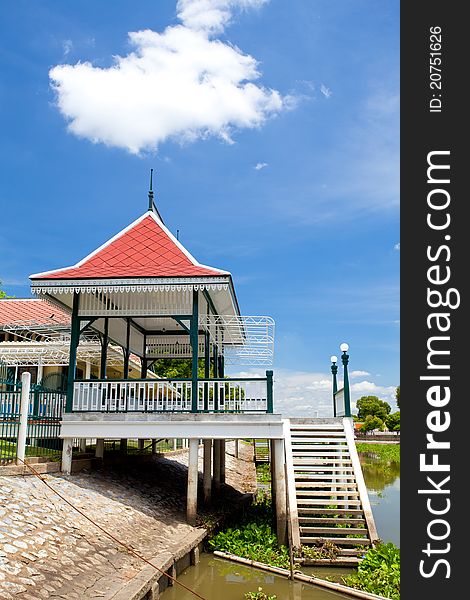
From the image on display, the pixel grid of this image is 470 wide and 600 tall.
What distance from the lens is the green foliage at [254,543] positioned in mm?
9773

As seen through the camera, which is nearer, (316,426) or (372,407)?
(316,426)

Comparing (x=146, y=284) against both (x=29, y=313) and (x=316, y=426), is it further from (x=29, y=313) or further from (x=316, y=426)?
(x=29, y=313)

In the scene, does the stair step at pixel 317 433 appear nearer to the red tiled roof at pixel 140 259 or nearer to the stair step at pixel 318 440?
the stair step at pixel 318 440

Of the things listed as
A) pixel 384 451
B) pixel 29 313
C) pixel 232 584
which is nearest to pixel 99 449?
pixel 232 584

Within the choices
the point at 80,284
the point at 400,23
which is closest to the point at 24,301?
the point at 80,284

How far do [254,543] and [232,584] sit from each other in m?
1.71

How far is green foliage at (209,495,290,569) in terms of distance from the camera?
32.1 ft

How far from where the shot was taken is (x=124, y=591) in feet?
21.6

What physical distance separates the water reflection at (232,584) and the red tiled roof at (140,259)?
5.21 meters

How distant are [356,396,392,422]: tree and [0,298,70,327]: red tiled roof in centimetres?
4910

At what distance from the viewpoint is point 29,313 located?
920 inches

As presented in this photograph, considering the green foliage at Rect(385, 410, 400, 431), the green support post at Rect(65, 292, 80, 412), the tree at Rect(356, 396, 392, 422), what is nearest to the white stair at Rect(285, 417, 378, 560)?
the green support post at Rect(65, 292, 80, 412)

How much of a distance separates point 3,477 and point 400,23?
8351mm

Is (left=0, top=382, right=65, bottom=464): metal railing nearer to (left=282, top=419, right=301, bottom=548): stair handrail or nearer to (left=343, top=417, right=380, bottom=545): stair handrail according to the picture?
(left=282, top=419, right=301, bottom=548): stair handrail
